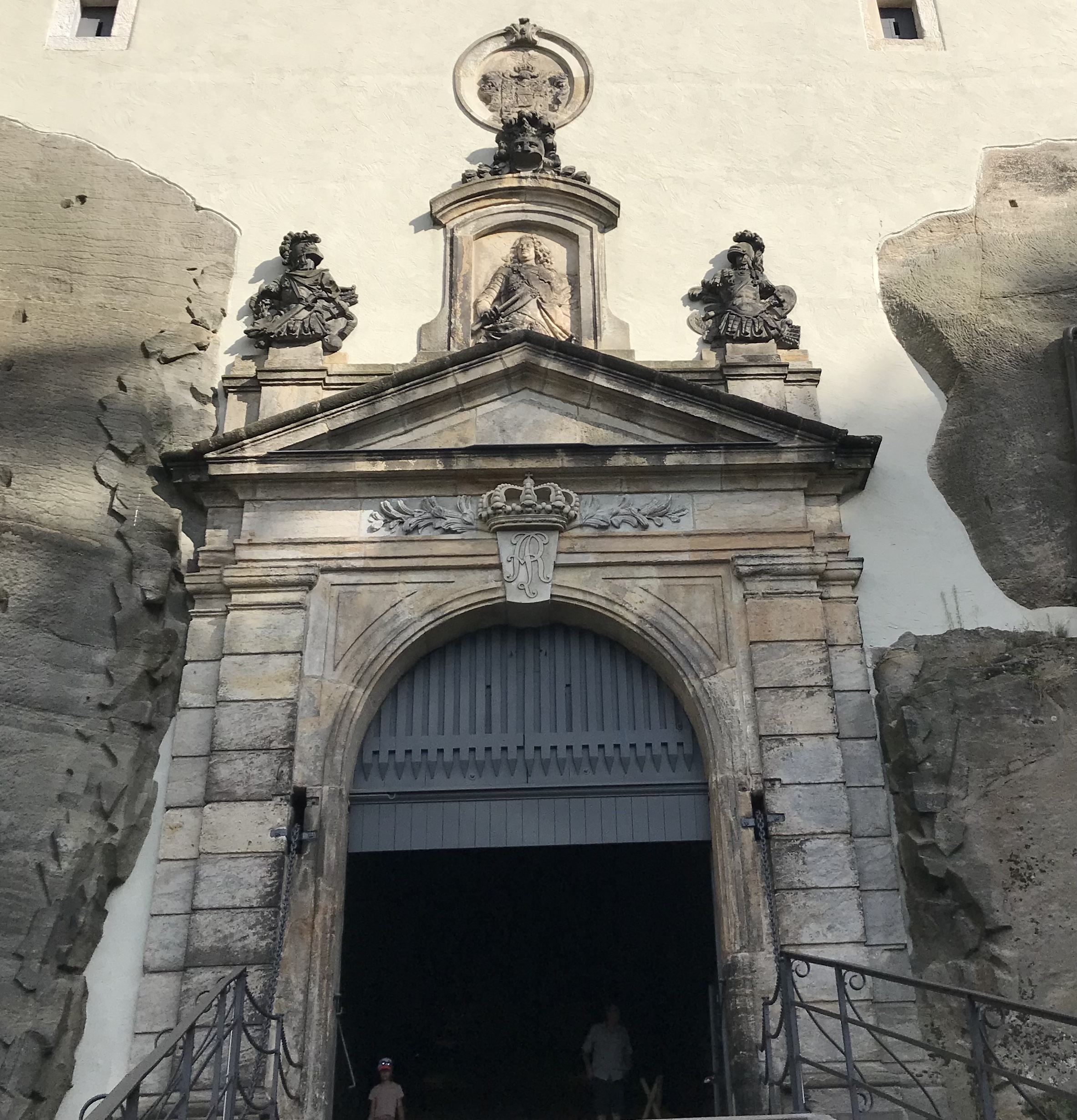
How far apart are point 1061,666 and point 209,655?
497 cm

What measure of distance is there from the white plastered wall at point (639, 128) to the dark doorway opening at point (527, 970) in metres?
4.28

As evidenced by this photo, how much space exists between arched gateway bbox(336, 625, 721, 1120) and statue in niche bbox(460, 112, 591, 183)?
12.0 feet

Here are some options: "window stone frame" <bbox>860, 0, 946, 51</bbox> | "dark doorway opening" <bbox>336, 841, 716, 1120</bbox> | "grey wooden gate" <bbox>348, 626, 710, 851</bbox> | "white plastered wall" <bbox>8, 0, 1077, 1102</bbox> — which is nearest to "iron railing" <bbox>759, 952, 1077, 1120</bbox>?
"grey wooden gate" <bbox>348, 626, 710, 851</bbox>

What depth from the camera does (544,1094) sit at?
1041 cm

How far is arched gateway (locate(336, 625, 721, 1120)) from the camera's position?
7.01 m

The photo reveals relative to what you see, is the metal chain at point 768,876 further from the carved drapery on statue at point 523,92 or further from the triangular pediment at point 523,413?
the carved drapery on statue at point 523,92

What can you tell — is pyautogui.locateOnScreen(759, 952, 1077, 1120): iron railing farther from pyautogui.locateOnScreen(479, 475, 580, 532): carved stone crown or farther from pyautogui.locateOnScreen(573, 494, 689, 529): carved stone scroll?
pyautogui.locateOnScreen(479, 475, 580, 532): carved stone crown

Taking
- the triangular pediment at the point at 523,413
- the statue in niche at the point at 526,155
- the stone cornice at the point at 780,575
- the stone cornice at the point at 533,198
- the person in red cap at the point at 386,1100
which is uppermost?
the statue in niche at the point at 526,155

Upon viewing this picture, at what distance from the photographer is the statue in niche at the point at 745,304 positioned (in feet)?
27.2

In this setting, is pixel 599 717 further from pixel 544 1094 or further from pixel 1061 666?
pixel 544 1094

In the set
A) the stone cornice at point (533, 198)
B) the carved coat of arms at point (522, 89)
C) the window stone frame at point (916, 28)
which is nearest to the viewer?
Answer: the stone cornice at point (533, 198)

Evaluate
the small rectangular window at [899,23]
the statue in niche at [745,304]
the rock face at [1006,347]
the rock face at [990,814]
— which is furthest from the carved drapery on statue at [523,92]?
the rock face at [990,814]

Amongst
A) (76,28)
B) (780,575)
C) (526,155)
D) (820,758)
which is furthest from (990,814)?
(76,28)

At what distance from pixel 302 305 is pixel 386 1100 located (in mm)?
5156
